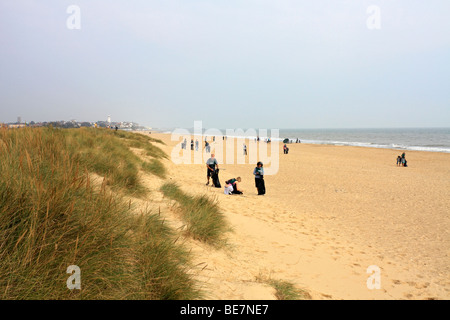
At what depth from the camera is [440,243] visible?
6824mm

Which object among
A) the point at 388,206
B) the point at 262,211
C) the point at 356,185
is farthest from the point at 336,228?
the point at 356,185

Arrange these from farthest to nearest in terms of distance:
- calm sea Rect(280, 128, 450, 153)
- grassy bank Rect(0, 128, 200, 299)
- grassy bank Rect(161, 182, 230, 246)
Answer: calm sea Rect(280, 128, 450, 153), grassy bank Rect(161, 182, 230, 246), grassy bank Rect(0, 128, 200, 299)

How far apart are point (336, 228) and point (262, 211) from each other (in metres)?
2.36

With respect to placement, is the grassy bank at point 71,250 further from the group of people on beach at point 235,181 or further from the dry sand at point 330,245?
the group of people on beach at point 235,181

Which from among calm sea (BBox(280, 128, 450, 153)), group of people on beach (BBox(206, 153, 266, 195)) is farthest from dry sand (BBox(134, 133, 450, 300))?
calm sea (BBox(280, 128, 450, 153))

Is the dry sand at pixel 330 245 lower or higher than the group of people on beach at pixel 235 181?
lower

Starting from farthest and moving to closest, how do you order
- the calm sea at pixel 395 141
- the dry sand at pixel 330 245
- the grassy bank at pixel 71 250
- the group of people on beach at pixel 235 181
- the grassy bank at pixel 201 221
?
the calm sea at pixel 395 141 → the group of people on beach at pixel 235 181 → the grassy bank at pixel 201 221 → the dry sand at pixel 330 245 → the grassy bank at pixel 71 250

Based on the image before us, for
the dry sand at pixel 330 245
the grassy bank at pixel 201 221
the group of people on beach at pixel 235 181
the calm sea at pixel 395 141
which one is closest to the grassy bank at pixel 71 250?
the dry sand at pixel 330 245

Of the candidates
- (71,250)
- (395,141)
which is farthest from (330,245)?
(395,141)

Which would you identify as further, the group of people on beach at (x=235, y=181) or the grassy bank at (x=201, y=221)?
the group of people on beach at (x=235, y=181)

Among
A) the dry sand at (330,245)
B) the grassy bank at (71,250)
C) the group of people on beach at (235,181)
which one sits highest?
the grassy bank at (71,250)

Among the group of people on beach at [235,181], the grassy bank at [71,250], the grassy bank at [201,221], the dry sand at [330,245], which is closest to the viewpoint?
the grassy bank at [71,250]

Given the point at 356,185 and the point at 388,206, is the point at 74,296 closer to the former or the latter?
the point at 388,206

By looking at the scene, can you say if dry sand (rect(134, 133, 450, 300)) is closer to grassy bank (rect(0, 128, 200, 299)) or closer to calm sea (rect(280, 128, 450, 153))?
grassy bank (rect(0, 128, 200, 299))
